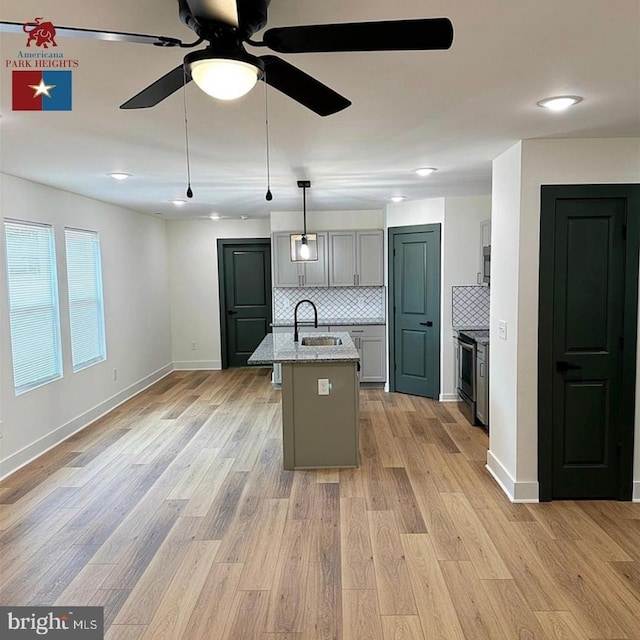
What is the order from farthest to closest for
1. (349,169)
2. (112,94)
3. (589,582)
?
(349,169) → (589,582) → (112,94)

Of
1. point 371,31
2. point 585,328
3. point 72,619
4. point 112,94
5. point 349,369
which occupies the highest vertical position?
point 112,94

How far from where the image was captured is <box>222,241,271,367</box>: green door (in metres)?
8.05

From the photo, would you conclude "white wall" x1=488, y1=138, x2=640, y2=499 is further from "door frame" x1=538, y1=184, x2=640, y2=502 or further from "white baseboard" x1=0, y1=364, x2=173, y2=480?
"white baseboard" x1=0, y1=364, x2=173, y2=480

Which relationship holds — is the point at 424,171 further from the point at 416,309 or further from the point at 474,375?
the point at 416,309

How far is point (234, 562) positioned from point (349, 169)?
302cm

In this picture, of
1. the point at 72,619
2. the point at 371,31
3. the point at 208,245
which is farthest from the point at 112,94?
the point at 208,245

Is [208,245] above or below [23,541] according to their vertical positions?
above

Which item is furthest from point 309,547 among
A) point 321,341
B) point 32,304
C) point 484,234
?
point 484,234

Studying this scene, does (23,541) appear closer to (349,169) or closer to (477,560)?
(477,560)

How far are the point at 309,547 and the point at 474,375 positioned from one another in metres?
2.84

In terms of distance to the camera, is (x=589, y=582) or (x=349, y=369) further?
(x=349, y=369)

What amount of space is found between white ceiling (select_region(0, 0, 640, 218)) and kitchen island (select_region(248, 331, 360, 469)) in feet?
5.51

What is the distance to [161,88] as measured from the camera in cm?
153

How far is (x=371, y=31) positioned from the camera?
4.07 feet
